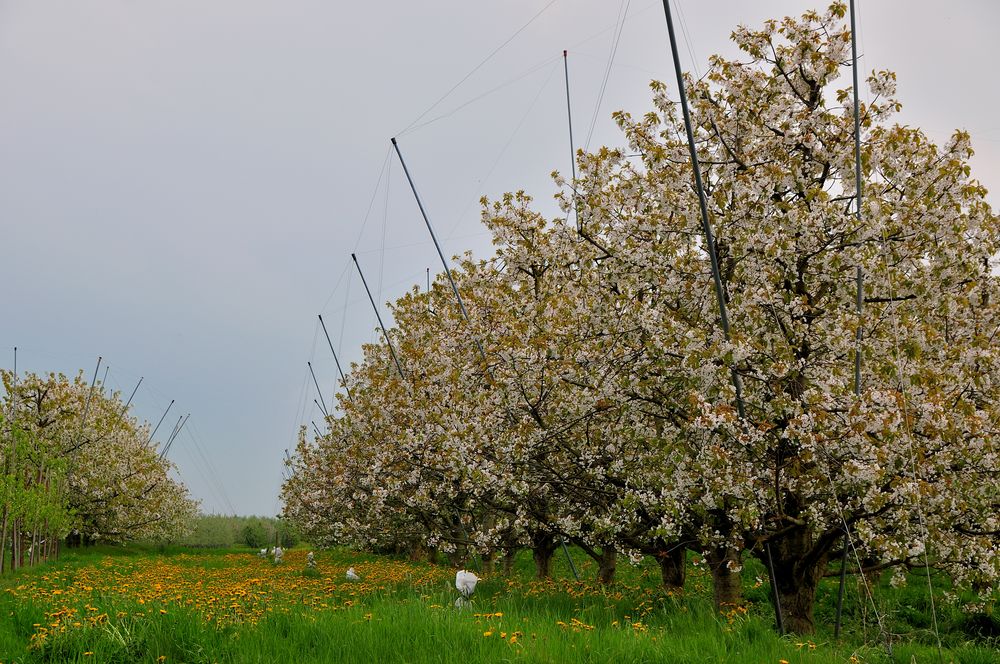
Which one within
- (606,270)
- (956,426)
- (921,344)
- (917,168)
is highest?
(917,168)

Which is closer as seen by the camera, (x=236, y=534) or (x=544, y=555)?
(x=544, y=555)

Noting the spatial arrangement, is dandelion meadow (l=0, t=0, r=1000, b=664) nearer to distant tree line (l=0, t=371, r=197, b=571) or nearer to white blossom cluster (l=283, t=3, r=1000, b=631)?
white blossom cluster (l=283, t=3, r=1000, b=631)

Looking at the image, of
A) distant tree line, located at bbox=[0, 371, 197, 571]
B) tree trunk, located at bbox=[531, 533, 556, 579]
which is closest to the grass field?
tree trunk, located at bbox=[531, 533, 556, 579]

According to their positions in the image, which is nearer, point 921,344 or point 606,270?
point 921,344

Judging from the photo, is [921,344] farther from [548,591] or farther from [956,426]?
[548,591]

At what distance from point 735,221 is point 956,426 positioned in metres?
4.08

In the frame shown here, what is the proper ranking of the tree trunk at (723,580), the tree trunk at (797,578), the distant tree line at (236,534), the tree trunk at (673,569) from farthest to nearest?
the distant tree line at (236,534) < the tree trunk at (673,569) < the tree trunk at (723,580) < the tree trunk at (797,578)

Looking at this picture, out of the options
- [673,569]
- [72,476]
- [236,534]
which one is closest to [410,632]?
[673,569]

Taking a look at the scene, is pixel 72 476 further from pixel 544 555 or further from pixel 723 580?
pixel 723 580

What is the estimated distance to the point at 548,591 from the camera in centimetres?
1306

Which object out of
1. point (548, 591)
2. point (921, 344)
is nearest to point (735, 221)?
point (921, 344)

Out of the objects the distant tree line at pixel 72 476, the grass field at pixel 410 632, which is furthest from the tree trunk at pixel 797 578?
the distant tree line at pixel 72 476

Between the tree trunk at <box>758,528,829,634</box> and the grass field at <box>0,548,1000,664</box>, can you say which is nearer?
the grass field at <box>0,548,1000,664</box>

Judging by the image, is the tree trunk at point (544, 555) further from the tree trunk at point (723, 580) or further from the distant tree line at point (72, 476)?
the distant tree line at point (72, 476)
